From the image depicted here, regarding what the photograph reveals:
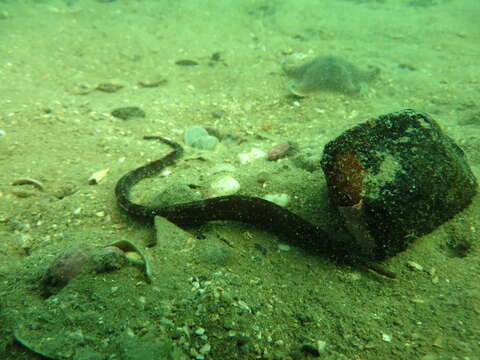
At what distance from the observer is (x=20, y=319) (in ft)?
6.29

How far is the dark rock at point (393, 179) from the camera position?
2500 millimetres

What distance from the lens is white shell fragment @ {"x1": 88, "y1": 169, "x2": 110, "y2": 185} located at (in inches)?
160

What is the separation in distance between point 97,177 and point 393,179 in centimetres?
371

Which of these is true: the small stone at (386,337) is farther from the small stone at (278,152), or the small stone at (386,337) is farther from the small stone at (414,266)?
the small stone at (278,152)

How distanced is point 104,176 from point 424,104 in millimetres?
6450

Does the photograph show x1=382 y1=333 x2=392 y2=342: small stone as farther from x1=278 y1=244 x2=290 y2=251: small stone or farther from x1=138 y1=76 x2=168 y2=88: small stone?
x1=138 y1=76 x2=168 y2=88: small stone

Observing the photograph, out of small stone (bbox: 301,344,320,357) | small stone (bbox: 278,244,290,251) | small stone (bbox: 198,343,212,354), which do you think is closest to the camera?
small stone (bbox: 198,343,212,354)

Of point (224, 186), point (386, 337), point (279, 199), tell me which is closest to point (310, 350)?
point (386, 337)

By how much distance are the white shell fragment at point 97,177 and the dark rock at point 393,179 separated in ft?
10.2

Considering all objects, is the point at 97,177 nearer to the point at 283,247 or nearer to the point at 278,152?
the point at 278,152

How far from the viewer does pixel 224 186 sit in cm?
363

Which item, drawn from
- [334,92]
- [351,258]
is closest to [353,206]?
[351,258]

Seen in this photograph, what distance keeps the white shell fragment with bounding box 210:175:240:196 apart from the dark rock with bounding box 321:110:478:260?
1240mm

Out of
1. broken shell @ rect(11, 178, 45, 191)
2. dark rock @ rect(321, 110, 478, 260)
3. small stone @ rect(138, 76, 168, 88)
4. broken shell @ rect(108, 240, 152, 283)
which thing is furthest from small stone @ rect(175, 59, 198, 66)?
broken shell @ rect(108, 240, 152, 283)
